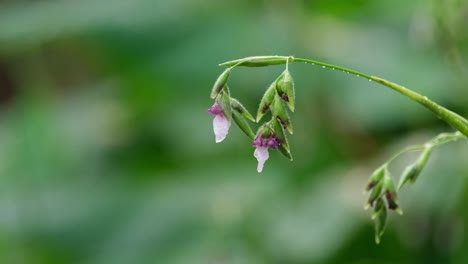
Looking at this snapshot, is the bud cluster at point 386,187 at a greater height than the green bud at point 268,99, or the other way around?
the green bud at point 268,99

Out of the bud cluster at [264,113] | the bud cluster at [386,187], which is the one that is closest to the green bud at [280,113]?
the bud cluster at [264,113]

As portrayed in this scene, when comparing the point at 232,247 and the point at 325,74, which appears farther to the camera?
the point at 325,74

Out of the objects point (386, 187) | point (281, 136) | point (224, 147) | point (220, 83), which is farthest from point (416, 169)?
point (224, 147)

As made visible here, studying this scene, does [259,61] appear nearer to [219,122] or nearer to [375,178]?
[219,122]

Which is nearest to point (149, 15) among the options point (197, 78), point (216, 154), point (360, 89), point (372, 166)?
point (197, 78)

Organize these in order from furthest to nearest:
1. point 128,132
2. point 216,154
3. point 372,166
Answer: point 128,132, point 216,154, point 372,166

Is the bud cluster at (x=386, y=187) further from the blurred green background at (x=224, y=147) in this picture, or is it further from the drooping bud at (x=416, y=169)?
the blurred green background at (x=224, y=147)

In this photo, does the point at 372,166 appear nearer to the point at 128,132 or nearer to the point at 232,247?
the point at 232,247
